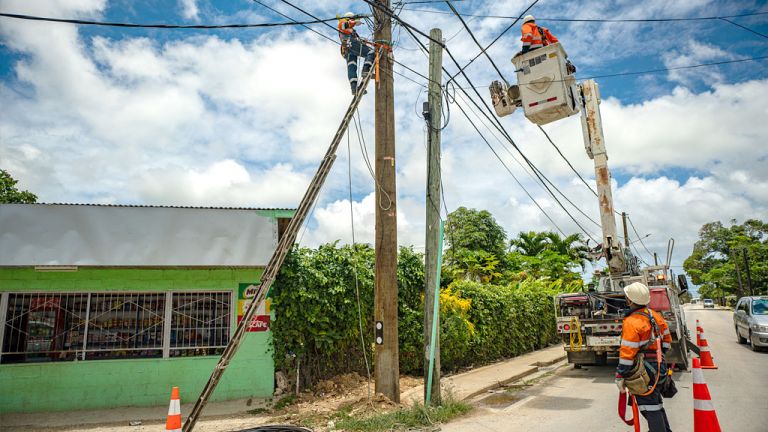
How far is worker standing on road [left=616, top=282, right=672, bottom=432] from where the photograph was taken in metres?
4.43

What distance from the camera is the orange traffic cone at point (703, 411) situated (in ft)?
16.1

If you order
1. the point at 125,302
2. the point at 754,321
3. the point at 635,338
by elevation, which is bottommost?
the point at 754,321

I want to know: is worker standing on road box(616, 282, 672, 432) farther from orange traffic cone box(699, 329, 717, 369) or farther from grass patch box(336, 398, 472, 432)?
orange traffic cone box(699, 329, 717, 369)

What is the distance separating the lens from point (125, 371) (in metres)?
8.71

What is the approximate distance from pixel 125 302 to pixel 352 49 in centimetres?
643

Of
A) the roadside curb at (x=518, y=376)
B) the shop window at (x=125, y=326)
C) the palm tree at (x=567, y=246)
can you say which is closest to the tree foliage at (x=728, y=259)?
the palm tree at (x=567, y=246)

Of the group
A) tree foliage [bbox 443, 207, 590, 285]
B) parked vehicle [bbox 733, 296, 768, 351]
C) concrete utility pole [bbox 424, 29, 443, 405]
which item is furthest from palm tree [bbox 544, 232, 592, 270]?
concrete utility pole [bbox 424, 29, 443, 405]

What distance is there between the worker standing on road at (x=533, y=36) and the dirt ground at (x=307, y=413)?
664cm

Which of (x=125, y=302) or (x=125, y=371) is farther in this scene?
(x=125, y=302)

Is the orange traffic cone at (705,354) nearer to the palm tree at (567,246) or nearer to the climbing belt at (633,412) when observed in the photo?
the climbing belt at (633,412)

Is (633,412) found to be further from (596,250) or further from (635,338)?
(596,250)

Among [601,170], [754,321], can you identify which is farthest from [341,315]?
[754,321]

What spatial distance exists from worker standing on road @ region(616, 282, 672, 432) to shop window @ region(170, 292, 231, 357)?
728 cm

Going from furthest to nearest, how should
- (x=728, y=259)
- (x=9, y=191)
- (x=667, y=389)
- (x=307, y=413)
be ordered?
(x=728, y=259) → (x=9, y=191) → (x=307, y=413) → (x=667, y=389)
